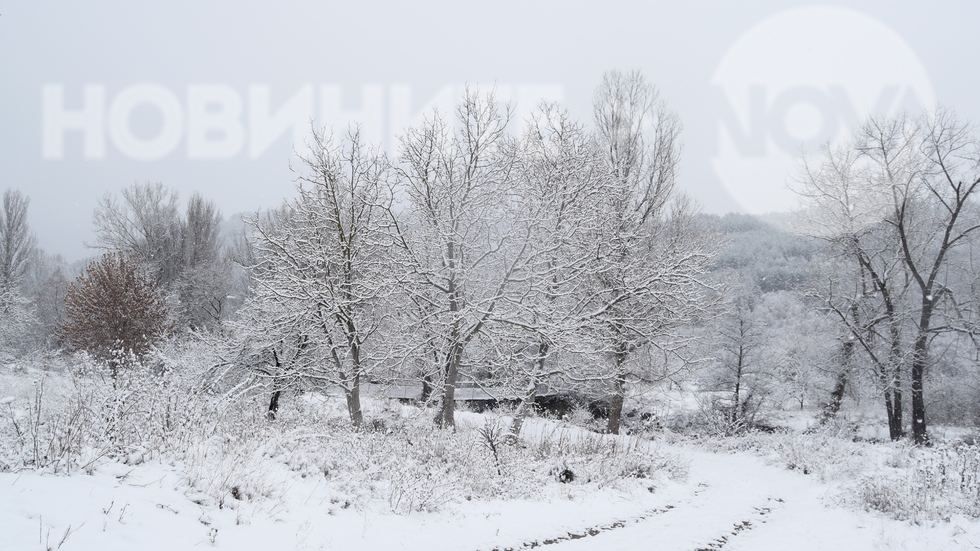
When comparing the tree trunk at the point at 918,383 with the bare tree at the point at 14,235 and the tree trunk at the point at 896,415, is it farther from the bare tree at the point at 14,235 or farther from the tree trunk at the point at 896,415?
the bare tree at the point at 14,235

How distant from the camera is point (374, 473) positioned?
6.38 metres

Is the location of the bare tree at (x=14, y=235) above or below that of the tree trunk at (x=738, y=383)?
above

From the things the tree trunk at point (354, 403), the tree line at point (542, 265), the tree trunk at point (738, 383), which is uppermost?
the tree line at point (542, 265)

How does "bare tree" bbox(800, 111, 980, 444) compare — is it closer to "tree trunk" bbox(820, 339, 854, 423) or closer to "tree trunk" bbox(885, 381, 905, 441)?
"tree trunk" bbox(885, 381, 905, 441)

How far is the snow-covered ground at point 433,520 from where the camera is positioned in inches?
139

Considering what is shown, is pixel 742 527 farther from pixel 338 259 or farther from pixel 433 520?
pixel 338 259

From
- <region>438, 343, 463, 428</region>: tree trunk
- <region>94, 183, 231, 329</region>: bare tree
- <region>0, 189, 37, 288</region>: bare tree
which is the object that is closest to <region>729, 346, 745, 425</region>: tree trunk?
<region>438, 343, 463, 428</region>: tree trunk

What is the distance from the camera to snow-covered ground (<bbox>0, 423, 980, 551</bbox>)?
3.54 m

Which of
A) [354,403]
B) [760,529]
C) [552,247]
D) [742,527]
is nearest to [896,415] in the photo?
[760,529]

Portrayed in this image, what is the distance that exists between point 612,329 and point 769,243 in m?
57.1

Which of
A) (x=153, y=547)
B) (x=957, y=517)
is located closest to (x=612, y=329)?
(x=957, y=517)

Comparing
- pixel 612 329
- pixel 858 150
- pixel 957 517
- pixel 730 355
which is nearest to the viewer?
pixel 957 517

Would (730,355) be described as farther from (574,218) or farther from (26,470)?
(26,470)

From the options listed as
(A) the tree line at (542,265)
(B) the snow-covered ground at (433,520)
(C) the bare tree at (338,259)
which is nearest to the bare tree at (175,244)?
(A) the tree line at (542,265)
